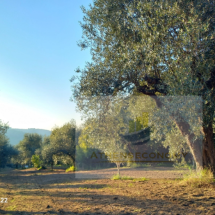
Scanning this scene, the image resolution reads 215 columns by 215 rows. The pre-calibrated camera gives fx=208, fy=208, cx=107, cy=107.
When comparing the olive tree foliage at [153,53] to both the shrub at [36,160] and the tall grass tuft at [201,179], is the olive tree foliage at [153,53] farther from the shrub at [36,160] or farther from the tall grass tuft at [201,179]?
the shrub at [36,160]

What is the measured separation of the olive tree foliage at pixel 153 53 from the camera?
276 inches

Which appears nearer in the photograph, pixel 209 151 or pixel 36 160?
pixel 209 151

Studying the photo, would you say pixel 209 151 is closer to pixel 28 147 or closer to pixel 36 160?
pixel 36 160

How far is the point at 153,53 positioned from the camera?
752 cm

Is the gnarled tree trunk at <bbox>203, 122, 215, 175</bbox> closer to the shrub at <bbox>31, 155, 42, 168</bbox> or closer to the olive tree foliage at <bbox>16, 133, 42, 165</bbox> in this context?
the shrub at <bbox>31, 155, 42, 168</bbox>

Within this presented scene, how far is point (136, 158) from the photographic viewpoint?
86.6 ft

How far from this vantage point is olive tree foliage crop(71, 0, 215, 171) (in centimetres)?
702

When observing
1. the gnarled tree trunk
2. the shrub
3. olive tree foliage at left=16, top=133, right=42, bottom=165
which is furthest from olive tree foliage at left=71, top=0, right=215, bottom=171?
olive tree foliage at left=16, top=133, right=42, bottom=165

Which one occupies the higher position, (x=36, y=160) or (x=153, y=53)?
(x=153, y=53)

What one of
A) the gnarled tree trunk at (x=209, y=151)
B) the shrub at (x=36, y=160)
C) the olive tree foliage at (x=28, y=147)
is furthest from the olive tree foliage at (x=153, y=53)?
the olive tree foliage at (x=28, y=147)

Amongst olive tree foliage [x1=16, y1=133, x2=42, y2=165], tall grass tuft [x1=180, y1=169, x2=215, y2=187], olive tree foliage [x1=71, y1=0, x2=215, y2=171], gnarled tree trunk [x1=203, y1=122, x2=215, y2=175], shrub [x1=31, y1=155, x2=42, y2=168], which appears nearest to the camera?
olive tree foliage [x1=71, y1=0, x2=215, y2=171]

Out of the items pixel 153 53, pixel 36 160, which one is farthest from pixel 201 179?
pixel 36 160

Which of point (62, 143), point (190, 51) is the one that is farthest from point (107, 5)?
point (62, 143)

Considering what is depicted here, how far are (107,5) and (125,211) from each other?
26.8ft
